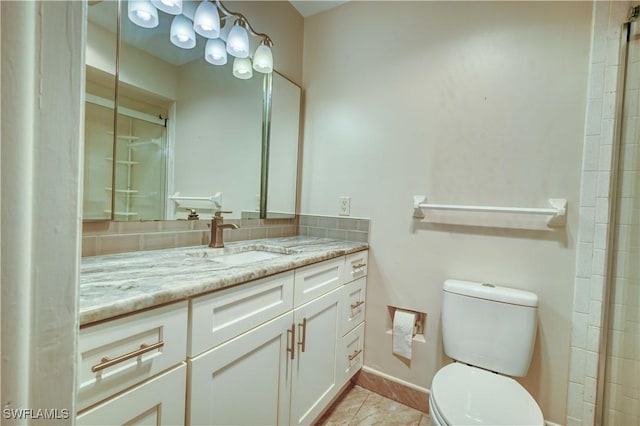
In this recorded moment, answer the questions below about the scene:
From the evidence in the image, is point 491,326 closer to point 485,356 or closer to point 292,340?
point 485,356

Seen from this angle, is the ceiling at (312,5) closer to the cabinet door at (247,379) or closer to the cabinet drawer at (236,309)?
the cabinet drawer at (236,309)

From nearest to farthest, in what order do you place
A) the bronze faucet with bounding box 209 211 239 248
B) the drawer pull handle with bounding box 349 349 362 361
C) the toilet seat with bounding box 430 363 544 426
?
the toilet seat with bounding box 430 363 544 426
the bronze faucet with bounding box 209 211 239 248
the drawer pull handle with bounding box 349 349 362 361

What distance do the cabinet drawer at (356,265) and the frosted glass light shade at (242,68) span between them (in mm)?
1185

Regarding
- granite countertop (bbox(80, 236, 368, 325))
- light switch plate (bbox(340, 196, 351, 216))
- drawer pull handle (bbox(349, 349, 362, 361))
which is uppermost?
light switch plate (bbox(340, 196, 351, 216))

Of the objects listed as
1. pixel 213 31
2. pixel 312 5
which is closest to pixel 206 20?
pixel 213 31

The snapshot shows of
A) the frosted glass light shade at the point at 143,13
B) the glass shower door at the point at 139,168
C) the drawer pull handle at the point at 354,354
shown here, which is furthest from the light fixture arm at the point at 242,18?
the drawer pull handle at the point at 354,354

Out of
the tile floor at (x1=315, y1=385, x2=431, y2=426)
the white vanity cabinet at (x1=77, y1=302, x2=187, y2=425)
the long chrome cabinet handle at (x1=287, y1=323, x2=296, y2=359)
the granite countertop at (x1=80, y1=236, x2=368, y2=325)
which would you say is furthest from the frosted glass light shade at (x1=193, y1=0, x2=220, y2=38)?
the tile floor at (x1=315, y1=385, x2=431, y2=426)

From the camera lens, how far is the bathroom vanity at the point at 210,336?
0.61 metres

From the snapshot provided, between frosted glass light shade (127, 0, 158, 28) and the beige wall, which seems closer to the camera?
frosted glass light shade (127, 0, 158, 28)

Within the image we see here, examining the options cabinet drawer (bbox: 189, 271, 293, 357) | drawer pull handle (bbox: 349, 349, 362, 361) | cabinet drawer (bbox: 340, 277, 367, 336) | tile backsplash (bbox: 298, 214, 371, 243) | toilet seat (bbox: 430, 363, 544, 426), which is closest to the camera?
cabinet drawer (bbox: 189, 271, 293, 357)

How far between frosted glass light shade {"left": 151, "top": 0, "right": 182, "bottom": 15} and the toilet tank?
1.78 m

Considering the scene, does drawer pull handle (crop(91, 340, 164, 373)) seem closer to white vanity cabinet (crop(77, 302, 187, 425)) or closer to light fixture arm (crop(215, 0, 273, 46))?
white vanity cabinet (crop(77, 302, 187, 425))

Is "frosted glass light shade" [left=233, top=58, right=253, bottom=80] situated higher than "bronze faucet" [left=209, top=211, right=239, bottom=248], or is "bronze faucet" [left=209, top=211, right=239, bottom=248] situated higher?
"frosted glass light shade" [left=233, top=58, right=253, bottom=80]

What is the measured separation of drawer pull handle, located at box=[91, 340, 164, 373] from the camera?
0.58 meters
